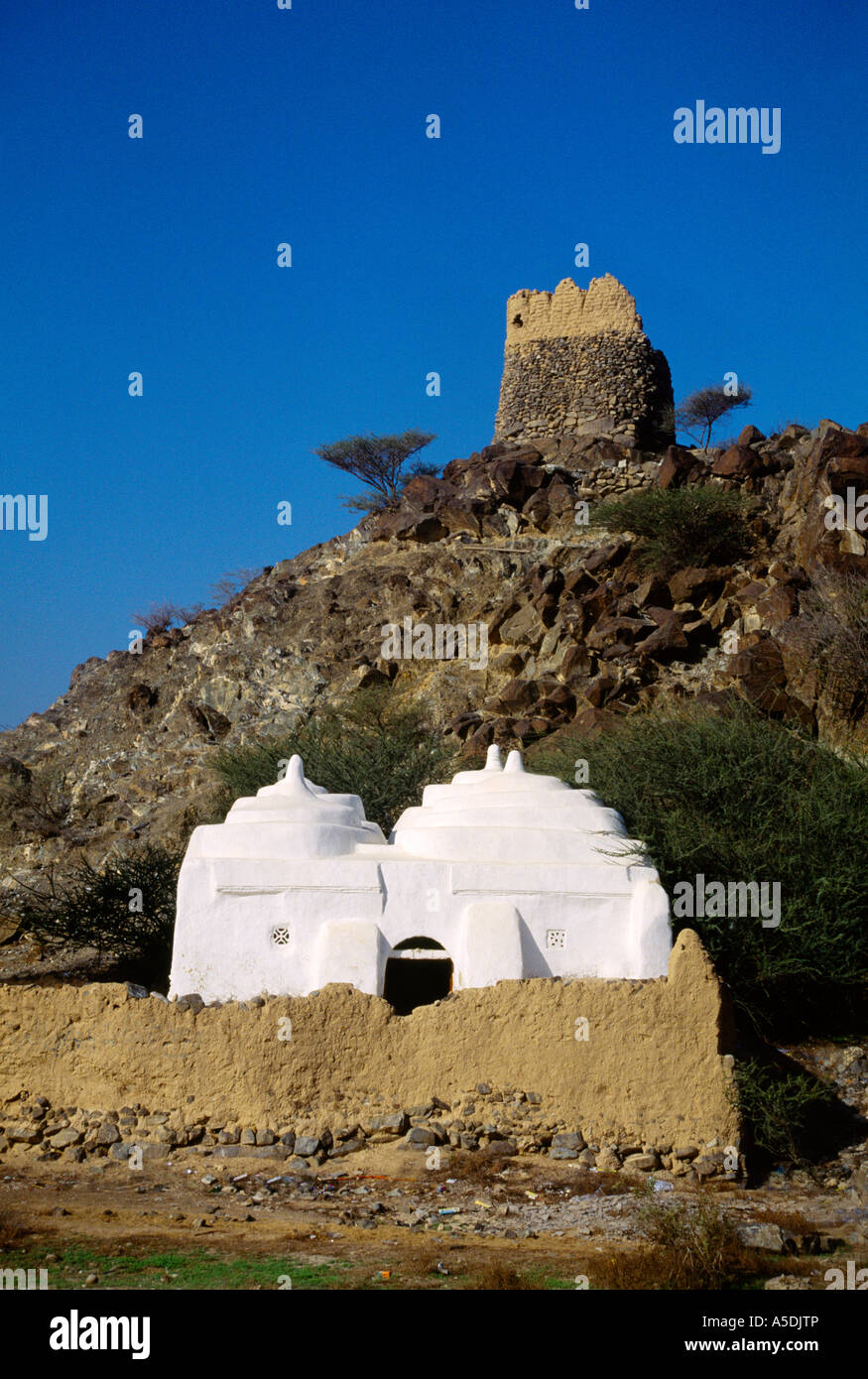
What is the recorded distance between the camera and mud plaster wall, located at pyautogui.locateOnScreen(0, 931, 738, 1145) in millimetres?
9938

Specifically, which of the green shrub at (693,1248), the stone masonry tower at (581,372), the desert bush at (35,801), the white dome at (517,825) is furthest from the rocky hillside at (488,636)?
the green shrub at (693,1248)

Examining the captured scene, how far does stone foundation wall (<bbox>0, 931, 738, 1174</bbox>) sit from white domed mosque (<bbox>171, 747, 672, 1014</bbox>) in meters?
0.50

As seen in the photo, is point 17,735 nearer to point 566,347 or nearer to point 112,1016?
point 566,347

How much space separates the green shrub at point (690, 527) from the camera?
26047mm

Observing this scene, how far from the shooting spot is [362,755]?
18672 millimetres

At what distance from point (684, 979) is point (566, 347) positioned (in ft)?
90.3

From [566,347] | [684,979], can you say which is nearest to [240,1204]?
[684,979]

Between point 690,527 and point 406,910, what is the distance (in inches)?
670

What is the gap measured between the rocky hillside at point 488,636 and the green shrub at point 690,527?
0.47 m

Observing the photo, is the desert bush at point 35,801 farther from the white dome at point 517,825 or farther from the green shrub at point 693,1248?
the green shrub at point 693,1248

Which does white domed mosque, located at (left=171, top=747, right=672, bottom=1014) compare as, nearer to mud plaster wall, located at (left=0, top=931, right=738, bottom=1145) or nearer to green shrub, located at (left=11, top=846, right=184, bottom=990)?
mud plaster wall, located at (left=0, top=931, right=738, bottom=1145)

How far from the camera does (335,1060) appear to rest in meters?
10.2
